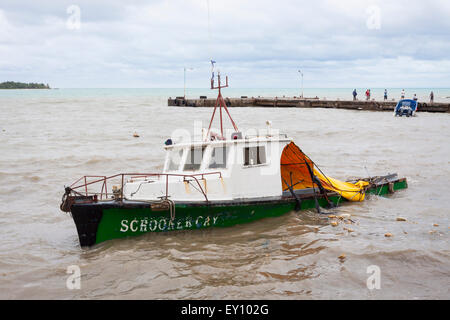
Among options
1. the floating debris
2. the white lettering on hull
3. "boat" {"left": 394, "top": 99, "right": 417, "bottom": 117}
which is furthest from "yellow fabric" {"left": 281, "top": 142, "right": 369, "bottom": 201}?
"boat" {"left": 394, "top": 99, "right": 417, "bottom": 117}

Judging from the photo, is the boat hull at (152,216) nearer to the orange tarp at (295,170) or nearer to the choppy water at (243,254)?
the choppy water at (243,254)

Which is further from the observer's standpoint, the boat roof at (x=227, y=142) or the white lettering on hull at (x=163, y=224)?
the boat roof at (x=227, y=142)

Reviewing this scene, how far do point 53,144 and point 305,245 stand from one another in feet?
77.8

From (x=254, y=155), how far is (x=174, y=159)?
7.16ft

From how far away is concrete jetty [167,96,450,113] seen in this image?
54.0 metres

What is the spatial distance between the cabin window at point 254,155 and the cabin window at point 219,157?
1.88ft

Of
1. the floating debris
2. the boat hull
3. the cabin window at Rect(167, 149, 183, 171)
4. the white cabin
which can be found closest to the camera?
the boat hull

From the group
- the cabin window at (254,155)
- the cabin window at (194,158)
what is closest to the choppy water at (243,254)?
the cabin window at (254,155)

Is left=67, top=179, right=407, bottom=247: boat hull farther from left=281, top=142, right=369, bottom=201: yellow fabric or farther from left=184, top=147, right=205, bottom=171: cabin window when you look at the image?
left=281, top=142, right=369, bottom=201: yellow fabric

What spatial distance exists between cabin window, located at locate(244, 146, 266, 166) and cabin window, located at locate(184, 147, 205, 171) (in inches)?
46.6

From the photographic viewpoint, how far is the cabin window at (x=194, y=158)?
1156cm

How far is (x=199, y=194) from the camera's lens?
10992 millimetres
